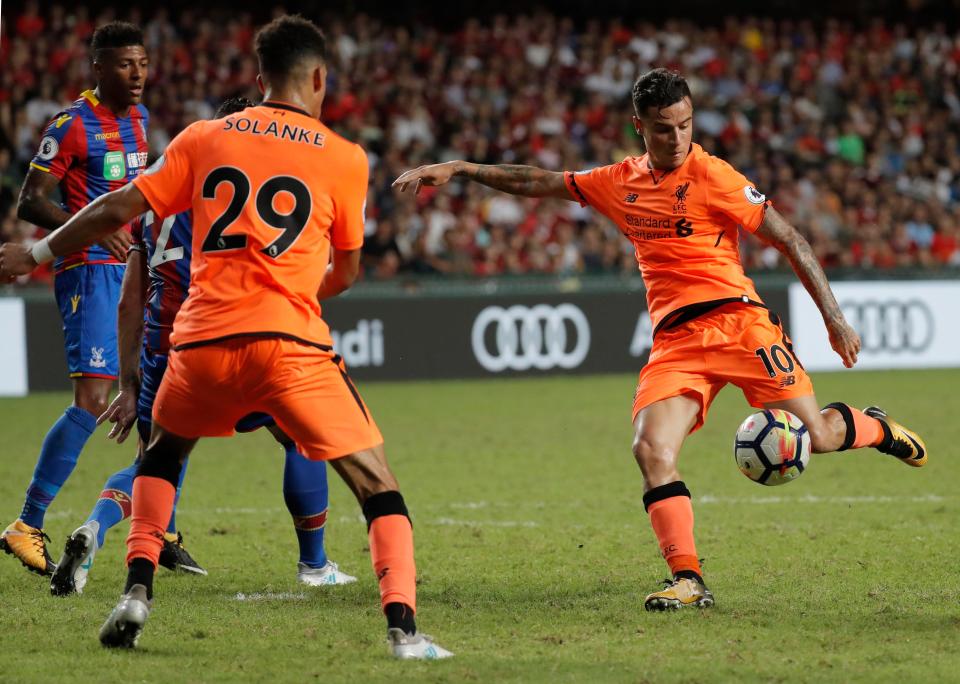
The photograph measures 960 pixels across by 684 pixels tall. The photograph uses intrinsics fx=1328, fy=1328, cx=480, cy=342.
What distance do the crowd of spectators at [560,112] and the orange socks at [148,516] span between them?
11.8m

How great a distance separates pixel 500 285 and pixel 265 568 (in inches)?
407

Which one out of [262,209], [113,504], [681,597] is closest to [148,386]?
[113,504]

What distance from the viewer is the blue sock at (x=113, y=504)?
19.0ft

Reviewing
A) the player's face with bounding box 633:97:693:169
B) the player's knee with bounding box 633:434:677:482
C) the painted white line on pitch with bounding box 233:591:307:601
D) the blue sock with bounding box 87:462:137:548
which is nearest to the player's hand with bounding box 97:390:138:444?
the blue sock with bounding box 87:462:137:548

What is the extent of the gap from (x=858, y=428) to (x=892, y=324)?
38.6ft

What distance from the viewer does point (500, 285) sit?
1641 cm

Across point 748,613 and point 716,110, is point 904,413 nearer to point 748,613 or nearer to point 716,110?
point 748,613

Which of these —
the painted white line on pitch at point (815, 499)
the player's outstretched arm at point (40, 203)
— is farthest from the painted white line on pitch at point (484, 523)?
the player's outstretched arm at point (40, 203)

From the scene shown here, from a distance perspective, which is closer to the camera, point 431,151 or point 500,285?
point 500,285

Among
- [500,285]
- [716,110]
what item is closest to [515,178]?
[500,285]

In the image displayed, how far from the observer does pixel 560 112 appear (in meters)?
21.8

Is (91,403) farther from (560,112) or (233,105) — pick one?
(560,112)

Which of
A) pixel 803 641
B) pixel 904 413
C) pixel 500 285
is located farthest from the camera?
pixel 500 285

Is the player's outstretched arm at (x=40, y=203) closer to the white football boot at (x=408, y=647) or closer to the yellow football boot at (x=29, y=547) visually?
the yellow football boot at (x=29, y=547)
